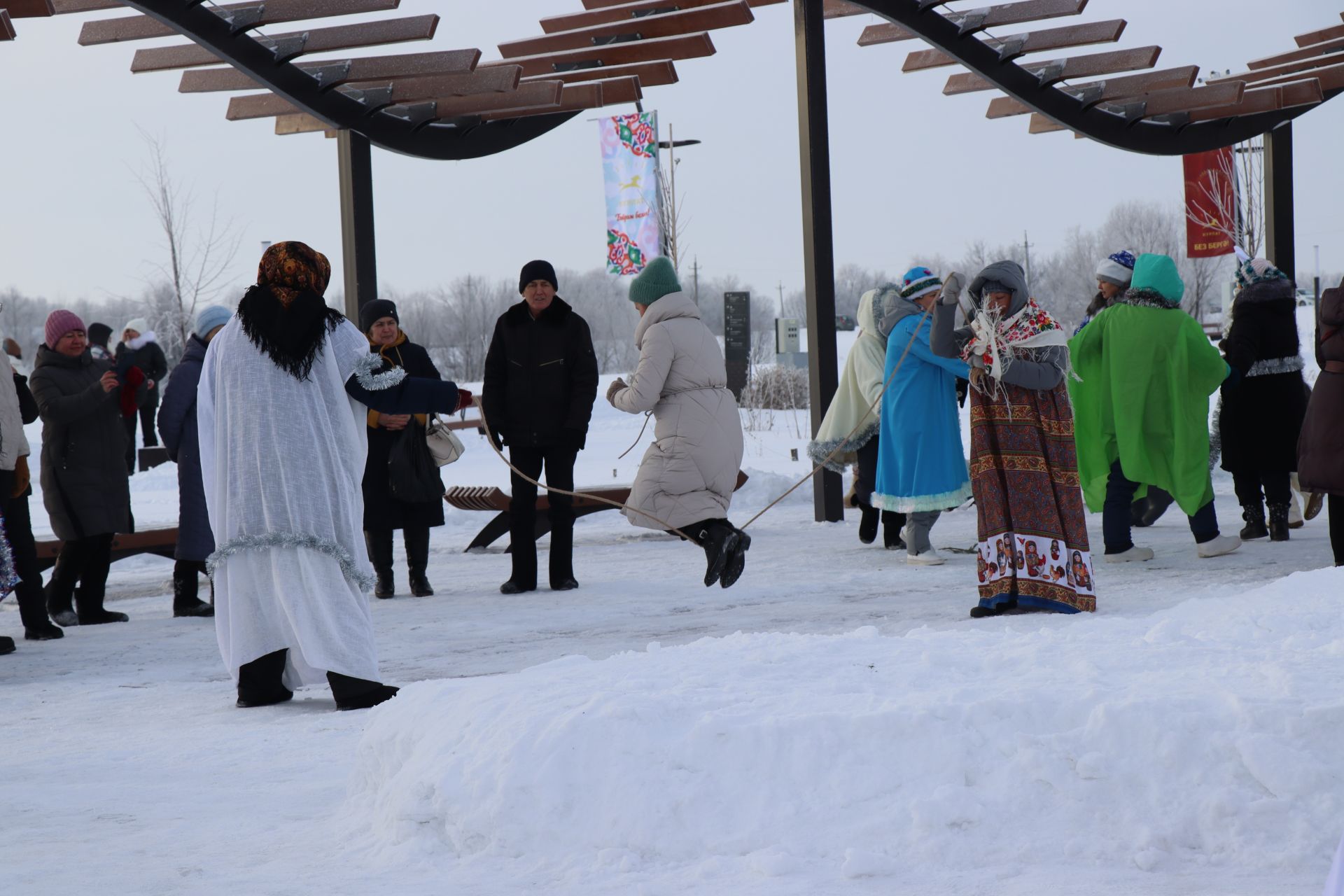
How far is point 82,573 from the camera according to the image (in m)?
7.89

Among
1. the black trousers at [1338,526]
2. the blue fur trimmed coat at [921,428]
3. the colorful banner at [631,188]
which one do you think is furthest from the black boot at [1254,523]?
the colorful banner at [631,188]

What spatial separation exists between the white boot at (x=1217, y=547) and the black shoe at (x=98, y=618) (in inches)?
235

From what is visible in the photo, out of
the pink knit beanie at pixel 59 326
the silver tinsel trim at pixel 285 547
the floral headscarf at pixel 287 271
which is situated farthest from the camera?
the pink knit beanie at pixel 59 326

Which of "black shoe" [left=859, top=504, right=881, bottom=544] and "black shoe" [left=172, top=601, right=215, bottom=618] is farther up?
"black shoe" [left=859, top=504, right=881, bottom=544]

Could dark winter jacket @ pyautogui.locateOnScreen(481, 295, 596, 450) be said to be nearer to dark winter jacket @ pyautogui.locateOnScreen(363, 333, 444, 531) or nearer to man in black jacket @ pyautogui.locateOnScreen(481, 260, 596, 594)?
man in black jacket @ pyautogui.locateOnScreen(481, 260, 596, 594)

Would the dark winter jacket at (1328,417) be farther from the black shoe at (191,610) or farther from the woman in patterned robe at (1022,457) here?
the black shoe at (191,610)

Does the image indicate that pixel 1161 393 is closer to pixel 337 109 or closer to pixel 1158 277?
pixel 1158 277

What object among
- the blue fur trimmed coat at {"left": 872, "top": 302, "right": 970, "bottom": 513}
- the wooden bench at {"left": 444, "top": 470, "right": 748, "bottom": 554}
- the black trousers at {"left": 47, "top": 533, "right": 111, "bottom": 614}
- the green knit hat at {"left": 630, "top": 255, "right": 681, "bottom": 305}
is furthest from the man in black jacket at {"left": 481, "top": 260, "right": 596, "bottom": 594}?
the black trousers at {"left": 47, "top": 533, "right": 111, "bottom": 614}

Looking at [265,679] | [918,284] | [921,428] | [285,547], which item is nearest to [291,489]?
[285,547]

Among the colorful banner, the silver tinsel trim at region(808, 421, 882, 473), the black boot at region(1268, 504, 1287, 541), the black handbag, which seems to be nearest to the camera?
the black handbag

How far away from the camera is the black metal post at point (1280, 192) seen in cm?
1357

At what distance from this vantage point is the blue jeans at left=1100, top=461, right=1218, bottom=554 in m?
8.47

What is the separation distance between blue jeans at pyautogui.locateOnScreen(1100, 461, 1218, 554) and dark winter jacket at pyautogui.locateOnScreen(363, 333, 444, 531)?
3.82 meters

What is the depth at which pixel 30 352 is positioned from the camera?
58000 millimetres
